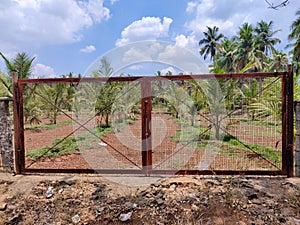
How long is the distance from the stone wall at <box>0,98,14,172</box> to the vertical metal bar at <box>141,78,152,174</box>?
215cm

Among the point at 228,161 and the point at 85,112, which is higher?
the point at 85,112

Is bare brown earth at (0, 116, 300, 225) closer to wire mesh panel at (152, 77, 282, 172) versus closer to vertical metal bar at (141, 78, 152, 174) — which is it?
vertical metal bar at (141, 78, 152, 174)

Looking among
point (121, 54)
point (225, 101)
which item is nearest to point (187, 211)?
point (121, 54)

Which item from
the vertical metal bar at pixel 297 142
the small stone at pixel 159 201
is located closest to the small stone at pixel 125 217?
the small stone at pixel 159 201

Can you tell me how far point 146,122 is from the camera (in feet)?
10.6

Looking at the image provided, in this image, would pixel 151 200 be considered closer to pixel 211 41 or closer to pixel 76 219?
pixel 76 219

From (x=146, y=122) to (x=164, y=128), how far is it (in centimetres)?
386

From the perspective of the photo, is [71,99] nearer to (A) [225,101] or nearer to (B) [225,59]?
(A) [225,101]

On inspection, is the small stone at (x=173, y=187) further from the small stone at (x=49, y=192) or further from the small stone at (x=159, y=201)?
the small stone at (x=49, y=192)

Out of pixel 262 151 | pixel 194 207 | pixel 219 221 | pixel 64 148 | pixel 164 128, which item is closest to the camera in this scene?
pixel 219 221

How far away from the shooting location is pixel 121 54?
13.8ft

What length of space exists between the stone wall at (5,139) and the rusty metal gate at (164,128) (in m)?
0.13

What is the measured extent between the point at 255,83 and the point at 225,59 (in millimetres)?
21994

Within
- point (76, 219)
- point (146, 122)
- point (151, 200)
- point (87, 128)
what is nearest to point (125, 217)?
point (151, 200)
